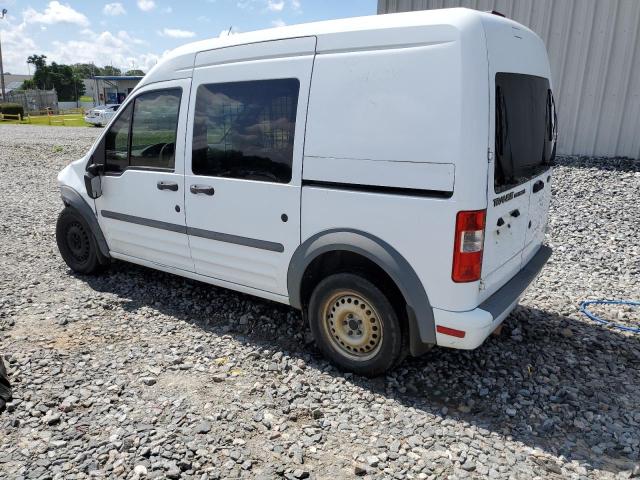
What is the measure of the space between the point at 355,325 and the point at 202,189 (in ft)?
5.55

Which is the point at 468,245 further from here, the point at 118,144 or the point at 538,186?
the point at 118,144

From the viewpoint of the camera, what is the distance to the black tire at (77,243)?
5324 millimetres

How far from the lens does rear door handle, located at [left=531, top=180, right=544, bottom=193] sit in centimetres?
374

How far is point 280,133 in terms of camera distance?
3.62 meters

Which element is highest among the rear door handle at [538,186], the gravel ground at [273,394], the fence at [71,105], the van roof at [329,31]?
the van roof at [329,31]

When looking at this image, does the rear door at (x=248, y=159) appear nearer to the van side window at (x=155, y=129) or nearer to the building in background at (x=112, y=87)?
the van side window at (x=155, y=129)

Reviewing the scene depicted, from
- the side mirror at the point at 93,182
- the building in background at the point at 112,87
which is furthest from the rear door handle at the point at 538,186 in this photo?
the building in background at the point at 112,87

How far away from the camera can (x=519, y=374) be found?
3611 millimetres

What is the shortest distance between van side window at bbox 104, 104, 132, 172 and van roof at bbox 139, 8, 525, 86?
46 centimetres

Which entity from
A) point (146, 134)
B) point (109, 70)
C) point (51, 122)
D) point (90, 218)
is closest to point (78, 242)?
point (90, 218)

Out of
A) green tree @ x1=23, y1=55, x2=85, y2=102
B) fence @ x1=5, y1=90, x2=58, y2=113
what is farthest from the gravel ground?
green tree @ x1=23, y1=55, x2=85, y2=102

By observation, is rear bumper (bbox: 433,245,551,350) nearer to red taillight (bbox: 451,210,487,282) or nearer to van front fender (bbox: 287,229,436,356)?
van front fender (bbox: 287,229,436,356)

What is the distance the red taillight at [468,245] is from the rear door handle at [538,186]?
1038mm

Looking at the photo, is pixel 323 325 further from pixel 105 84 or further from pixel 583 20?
pixel 105 84
